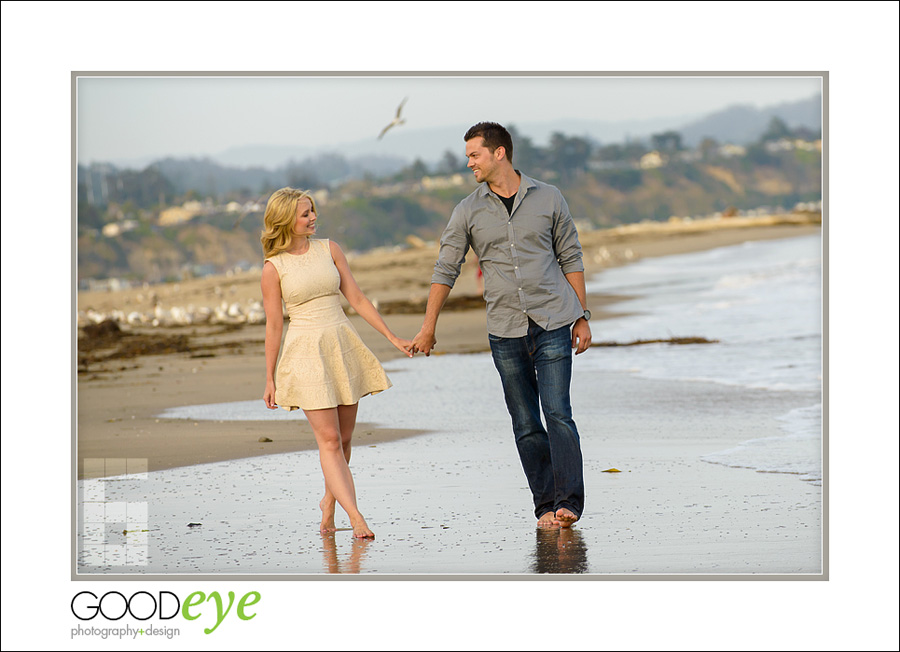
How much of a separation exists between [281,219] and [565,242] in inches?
44.4

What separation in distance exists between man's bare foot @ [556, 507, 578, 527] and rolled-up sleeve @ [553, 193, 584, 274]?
95cm

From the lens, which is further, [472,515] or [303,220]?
[472,515]

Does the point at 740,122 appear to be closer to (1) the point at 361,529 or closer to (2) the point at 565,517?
(2) the point at 565,517

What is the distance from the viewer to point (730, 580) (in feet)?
14.2

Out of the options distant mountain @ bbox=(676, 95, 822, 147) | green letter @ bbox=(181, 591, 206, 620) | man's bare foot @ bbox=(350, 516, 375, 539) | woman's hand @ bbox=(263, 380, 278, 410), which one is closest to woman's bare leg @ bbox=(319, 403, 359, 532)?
man's bare foot @ bbox=(350, 516, 375, 539)

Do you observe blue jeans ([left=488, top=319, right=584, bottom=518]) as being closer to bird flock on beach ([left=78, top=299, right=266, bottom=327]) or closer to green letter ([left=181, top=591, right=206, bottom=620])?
green letter ([left=181, top=591, right=206, bottom=620])

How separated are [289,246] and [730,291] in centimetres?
954

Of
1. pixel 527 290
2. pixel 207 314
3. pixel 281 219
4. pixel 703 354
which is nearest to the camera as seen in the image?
pixel 281 219

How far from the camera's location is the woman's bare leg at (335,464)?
4.58 meters

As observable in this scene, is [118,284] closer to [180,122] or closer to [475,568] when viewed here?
[180,122]

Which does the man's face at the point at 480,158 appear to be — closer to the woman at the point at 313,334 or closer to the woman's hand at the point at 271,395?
the woman at the point at 313,334

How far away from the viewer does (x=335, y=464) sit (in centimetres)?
461

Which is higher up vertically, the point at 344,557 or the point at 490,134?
the point at 490,134

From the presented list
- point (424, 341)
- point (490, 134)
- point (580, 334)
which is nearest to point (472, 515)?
point (424, 341)
